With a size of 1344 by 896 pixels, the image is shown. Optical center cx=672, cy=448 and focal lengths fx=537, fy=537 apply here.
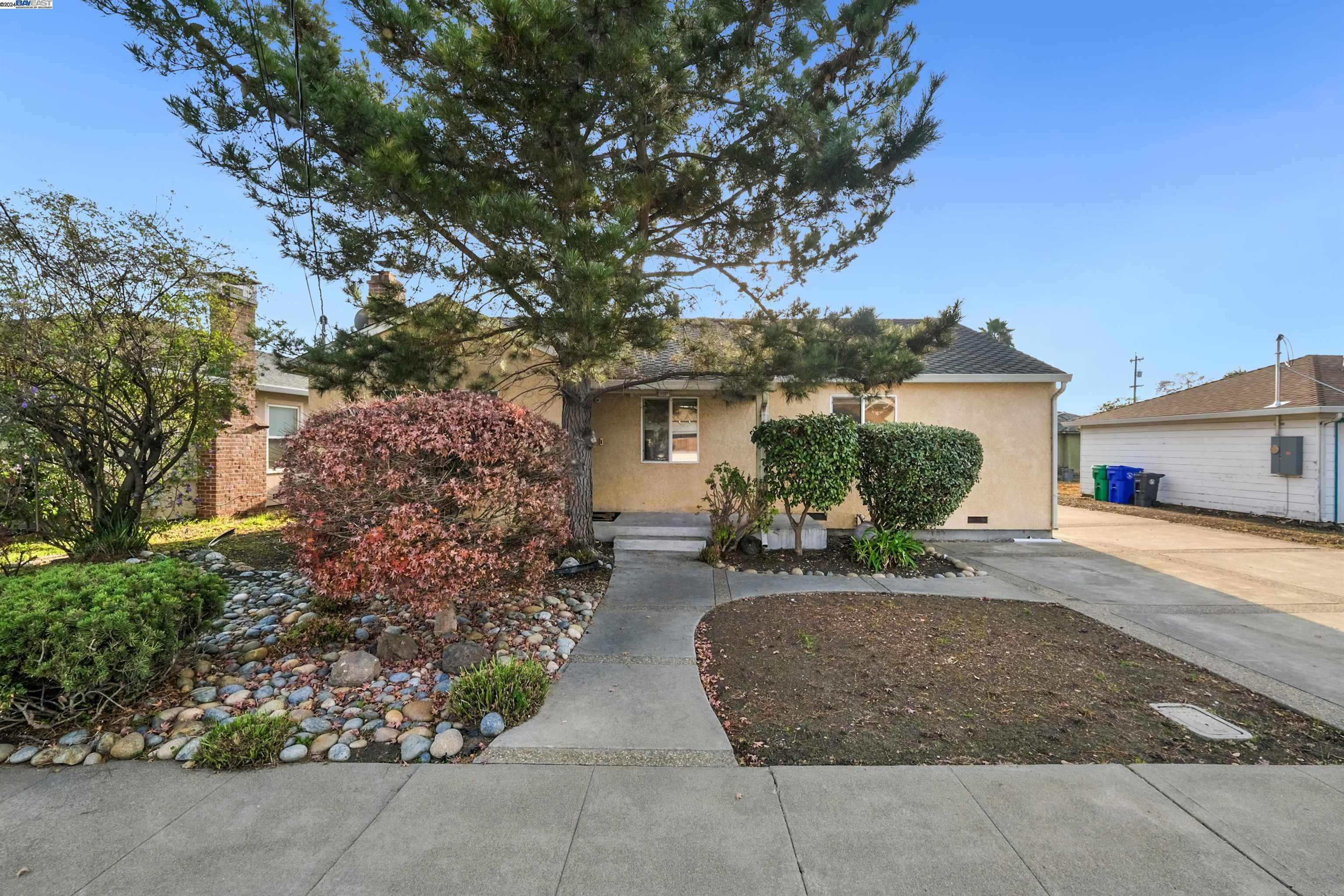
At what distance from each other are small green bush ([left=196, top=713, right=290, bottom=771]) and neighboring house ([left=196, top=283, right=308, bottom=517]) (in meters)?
7.86

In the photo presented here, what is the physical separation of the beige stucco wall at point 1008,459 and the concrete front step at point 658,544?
304 centimetres

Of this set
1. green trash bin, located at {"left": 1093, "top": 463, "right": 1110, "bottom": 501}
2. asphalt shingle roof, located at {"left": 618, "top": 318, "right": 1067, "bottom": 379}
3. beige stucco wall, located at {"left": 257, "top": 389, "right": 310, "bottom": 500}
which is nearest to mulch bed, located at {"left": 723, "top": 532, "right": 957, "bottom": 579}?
asphalt shingle roof, located at {"left": 618, "top": 318, "right": 1067, "bottom": 379}

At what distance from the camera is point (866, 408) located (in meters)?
10.1

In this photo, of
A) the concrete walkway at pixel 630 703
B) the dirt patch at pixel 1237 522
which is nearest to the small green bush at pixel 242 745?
the concrete walkway at pixel 630 703

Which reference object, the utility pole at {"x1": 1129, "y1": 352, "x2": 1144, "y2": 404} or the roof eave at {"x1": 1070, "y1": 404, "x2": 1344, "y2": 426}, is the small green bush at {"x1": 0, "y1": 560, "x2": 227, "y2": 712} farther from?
the utility pole at {"x1": 1129, "y1": 352, "x2": 1144, "y2": 404}

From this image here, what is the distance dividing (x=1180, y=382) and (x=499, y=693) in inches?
1994

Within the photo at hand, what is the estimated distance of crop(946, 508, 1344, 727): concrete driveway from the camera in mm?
3996

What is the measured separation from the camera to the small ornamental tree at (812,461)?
7145 millimetres

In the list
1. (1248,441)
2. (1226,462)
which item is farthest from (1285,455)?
(1226,462)

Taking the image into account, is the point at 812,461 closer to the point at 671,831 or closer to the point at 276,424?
the point at 671,831

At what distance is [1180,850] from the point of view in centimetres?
214

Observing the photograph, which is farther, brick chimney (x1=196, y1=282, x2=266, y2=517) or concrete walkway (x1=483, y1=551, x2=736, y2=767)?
brick chimney (x1=196, y1=282, x2=266, y2=517)

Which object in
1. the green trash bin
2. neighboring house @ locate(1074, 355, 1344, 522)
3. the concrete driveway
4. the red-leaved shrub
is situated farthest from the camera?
the green trash bin

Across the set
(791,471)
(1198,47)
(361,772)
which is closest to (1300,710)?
(791,471)
